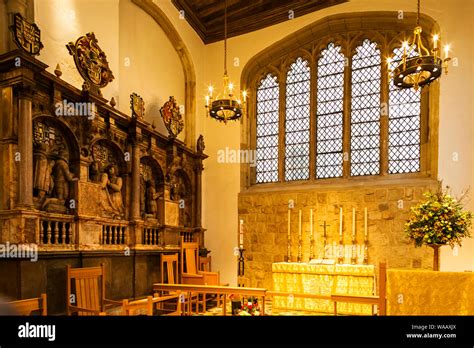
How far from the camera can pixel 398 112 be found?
7430 millimetres

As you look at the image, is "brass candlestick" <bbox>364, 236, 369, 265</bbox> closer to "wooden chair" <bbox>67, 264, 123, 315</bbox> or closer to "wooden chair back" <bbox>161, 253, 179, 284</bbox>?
"wooden chair back" <bbox>161, 253, 179, 284</bbox>

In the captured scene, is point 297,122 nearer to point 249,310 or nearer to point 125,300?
point 249,310

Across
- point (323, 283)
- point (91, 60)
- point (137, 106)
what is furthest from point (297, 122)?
point (91, 60)

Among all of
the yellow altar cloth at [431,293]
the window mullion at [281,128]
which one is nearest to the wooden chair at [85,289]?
the yellow altar cloth at [431,293]

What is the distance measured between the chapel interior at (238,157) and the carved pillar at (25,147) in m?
0.02

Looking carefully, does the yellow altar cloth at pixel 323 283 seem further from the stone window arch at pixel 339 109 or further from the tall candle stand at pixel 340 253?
the stone window arch at pixel 339 109

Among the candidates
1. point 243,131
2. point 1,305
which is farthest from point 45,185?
point 243,131

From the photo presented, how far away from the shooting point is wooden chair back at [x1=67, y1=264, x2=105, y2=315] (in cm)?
407

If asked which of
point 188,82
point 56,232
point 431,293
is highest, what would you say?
point 188,82

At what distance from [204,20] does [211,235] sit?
16.6 ft

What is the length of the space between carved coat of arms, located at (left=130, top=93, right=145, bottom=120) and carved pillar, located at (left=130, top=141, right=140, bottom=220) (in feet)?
1.57

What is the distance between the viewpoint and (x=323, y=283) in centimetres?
632

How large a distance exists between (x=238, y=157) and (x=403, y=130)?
3.55m
